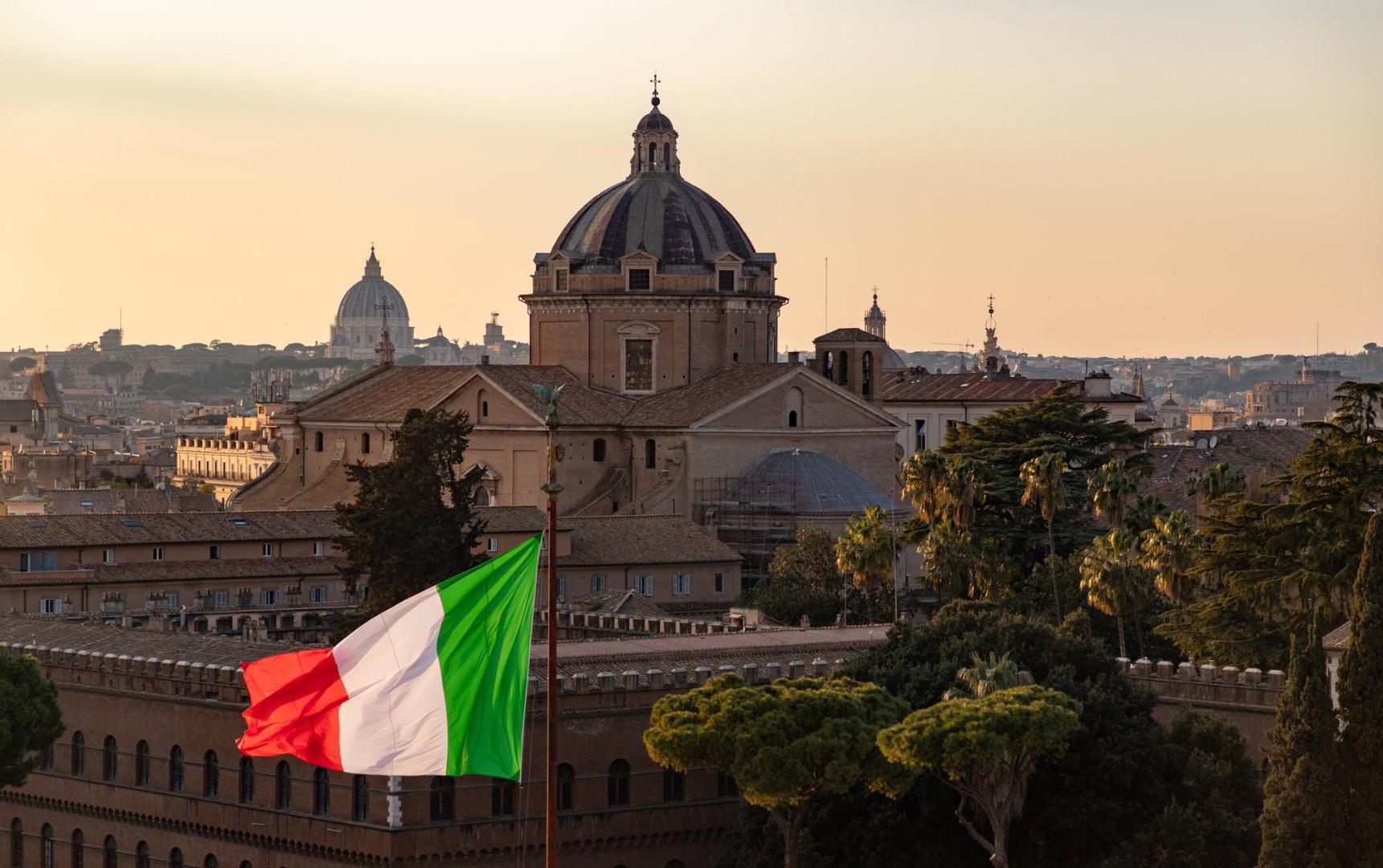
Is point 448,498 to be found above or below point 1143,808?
above

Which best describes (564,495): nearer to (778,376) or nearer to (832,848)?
(778,376)

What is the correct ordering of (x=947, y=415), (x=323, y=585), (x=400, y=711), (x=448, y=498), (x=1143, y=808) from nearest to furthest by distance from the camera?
1. (x=400, y=711)
2. (x=1143, y=808)
3. (x=323, y=585)
4. (x=448, y=498)
5. (x=947, y=415)

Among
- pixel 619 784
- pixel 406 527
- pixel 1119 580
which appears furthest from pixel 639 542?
pixel 619 784

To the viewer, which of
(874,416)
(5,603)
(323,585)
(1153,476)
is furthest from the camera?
(1153,476)

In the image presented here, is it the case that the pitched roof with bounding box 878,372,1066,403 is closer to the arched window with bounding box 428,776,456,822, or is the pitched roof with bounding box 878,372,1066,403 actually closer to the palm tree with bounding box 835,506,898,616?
the palm tree with bounding box 835,506,898,616

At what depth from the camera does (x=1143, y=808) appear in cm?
4906

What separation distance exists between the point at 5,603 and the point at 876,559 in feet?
61.7

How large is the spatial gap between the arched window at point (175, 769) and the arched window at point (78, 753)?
297cm

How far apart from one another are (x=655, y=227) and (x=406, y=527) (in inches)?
998

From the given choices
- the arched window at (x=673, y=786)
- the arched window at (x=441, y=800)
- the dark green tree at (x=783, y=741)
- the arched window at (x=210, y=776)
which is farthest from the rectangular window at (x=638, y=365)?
the dark green tree at (x=783, y=741)

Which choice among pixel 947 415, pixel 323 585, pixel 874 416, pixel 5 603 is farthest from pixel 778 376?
pixel 947 415

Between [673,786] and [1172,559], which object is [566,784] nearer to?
[673,786]

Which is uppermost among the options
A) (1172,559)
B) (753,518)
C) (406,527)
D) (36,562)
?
(753,518)

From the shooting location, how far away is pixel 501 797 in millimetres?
52656
